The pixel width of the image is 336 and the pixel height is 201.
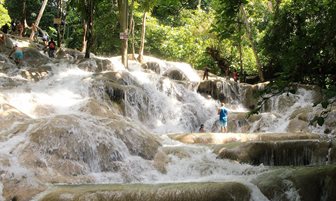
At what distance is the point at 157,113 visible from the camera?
18.8 metres

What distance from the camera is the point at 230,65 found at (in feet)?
94.7

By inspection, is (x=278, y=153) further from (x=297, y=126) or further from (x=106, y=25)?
(x=106, y=25)

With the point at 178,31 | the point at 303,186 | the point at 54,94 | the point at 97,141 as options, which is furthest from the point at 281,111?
the point at 178,31

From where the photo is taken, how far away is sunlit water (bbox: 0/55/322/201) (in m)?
10.5

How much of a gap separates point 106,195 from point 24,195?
185cm

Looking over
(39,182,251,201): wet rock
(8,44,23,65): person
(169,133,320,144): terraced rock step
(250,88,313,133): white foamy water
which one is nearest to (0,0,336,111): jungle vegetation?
(250,88,313,133): white foamy water

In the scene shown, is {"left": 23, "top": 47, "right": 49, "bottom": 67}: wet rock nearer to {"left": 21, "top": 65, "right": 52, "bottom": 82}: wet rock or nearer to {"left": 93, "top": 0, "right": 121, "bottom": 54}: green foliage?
{"left": 21, "top": 65, "right": 52, "bottom": 82}: wet rock

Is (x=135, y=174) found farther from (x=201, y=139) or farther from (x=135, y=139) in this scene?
(x=201, y=139)

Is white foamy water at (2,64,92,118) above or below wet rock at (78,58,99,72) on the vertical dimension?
below

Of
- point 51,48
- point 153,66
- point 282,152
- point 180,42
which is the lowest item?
point 282,152

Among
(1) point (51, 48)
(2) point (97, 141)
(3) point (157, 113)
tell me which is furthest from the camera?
(1) point (51, 48)

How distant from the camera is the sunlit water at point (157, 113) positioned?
10.5m

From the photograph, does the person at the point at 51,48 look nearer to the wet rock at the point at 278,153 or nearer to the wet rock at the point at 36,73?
the wet rock at the point at 36,73

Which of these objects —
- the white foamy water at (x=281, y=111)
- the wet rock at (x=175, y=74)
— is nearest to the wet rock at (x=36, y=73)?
the wet rock at (x=175, y=74)
